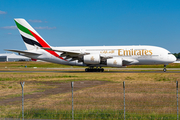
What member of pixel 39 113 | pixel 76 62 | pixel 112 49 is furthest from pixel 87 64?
pixel 39 113

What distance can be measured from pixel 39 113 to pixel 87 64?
28179 millimetres

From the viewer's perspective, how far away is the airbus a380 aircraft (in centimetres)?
3597

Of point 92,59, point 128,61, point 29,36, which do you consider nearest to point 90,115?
point 92,59

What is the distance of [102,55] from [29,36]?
1500 centimetres

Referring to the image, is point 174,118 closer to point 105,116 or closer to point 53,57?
point 105,116

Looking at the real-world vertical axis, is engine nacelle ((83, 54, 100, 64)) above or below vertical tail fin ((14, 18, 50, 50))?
below

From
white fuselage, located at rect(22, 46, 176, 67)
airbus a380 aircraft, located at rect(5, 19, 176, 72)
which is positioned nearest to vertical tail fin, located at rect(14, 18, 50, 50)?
airbus a380 aircraft, located at rect(5, 19, 176, 72)

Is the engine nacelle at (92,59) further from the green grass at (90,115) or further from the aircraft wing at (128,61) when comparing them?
the green grass at (90,115)

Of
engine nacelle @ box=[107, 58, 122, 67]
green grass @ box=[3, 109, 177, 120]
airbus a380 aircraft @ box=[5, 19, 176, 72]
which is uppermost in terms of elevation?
airbus a380 aircraft @ box=[5, 19, 176, 72]

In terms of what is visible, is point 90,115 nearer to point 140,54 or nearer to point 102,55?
point 102,55

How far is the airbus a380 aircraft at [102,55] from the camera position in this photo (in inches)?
1416

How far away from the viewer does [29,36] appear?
4044 cm

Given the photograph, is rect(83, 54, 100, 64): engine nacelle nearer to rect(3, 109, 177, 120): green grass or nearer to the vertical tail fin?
the vertical tail fin

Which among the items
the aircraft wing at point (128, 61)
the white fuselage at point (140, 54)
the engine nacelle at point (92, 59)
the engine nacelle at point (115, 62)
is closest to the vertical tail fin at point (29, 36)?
the engine nacelle at point (92, 59)
